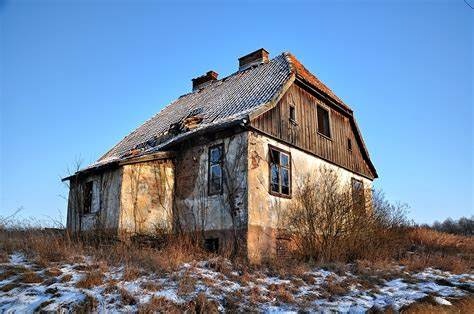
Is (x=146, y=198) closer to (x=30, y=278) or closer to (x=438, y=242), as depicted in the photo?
(x=30, y=278)

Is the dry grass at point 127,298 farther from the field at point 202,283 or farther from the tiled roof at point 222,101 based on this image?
the tiled roof at point 222,101

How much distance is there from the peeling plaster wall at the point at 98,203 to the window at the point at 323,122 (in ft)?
26.0

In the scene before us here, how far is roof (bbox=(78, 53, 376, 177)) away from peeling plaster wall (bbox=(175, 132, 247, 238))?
27.7 inches

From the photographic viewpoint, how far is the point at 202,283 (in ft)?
25.0

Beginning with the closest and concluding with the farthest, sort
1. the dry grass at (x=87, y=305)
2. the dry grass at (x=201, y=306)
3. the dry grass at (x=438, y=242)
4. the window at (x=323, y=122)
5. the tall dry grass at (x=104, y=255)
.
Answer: the dry grass at (x=87, y=305)
the dry grass at (x=201, y=306)
the tall dry grass at (x=104, y=255)
the window at (x=323, y=122)
the dry grass at (x=438, y=242)

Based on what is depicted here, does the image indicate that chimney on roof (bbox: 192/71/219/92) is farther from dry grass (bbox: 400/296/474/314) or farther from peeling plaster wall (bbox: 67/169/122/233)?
dry grass (bbox: 400/296/474/314)

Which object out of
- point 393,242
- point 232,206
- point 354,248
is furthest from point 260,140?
point 393,242

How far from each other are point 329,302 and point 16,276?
234 inches

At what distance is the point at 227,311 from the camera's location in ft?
21.6

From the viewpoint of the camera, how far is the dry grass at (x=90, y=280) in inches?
273

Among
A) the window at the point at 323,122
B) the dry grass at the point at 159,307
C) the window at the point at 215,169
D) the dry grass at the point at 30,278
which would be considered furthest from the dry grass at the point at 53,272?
the window at the point at 323,122

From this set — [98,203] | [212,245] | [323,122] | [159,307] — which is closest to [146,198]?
[98,203]

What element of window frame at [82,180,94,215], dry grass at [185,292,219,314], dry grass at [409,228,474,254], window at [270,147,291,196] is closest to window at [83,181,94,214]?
window frame at [82,180,94,215]

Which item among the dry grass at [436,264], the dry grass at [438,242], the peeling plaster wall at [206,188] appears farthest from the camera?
the dry grass at [438,242]
